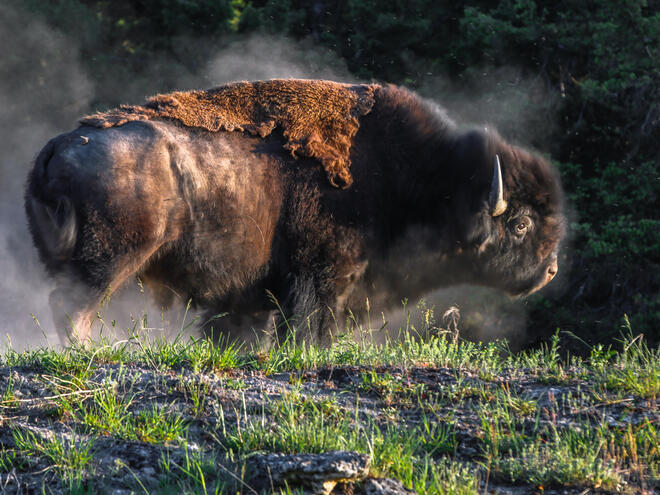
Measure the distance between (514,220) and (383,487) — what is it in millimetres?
3827

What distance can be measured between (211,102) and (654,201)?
23.4 feet

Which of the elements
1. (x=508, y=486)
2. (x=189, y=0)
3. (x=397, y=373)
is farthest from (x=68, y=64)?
(x=508, y=486)

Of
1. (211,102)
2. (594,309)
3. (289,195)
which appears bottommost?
(594,309)

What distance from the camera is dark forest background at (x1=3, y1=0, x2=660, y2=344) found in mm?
10266

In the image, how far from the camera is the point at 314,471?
258 cm

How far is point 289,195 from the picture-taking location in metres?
5.49

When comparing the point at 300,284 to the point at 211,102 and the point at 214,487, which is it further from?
the point at 214,487

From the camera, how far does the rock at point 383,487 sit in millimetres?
2582

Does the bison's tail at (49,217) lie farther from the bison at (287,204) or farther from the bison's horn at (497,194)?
the bison's horn at (497,194)

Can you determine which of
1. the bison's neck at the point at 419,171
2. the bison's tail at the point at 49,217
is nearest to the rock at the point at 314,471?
the bison's tail at the point at 49,217

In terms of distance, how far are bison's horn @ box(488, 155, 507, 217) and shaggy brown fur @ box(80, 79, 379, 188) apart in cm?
109

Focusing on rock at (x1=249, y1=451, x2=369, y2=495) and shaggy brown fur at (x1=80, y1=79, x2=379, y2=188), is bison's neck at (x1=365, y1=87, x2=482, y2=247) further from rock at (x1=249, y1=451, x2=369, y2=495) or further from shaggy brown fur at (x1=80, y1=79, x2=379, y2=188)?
rock at (x1=249, y1=451, x2=369, y2=495)

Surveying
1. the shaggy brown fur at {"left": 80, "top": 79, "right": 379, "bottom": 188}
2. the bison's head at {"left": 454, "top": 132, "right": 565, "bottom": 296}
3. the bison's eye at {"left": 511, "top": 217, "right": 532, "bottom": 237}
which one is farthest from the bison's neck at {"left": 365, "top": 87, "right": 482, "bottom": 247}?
the bison's eye at {"left": 511, "top": 217, "right": 532, "bottom": 237}

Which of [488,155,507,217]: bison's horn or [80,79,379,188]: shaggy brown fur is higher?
[80,79,379,188]: shaggy brown fur
